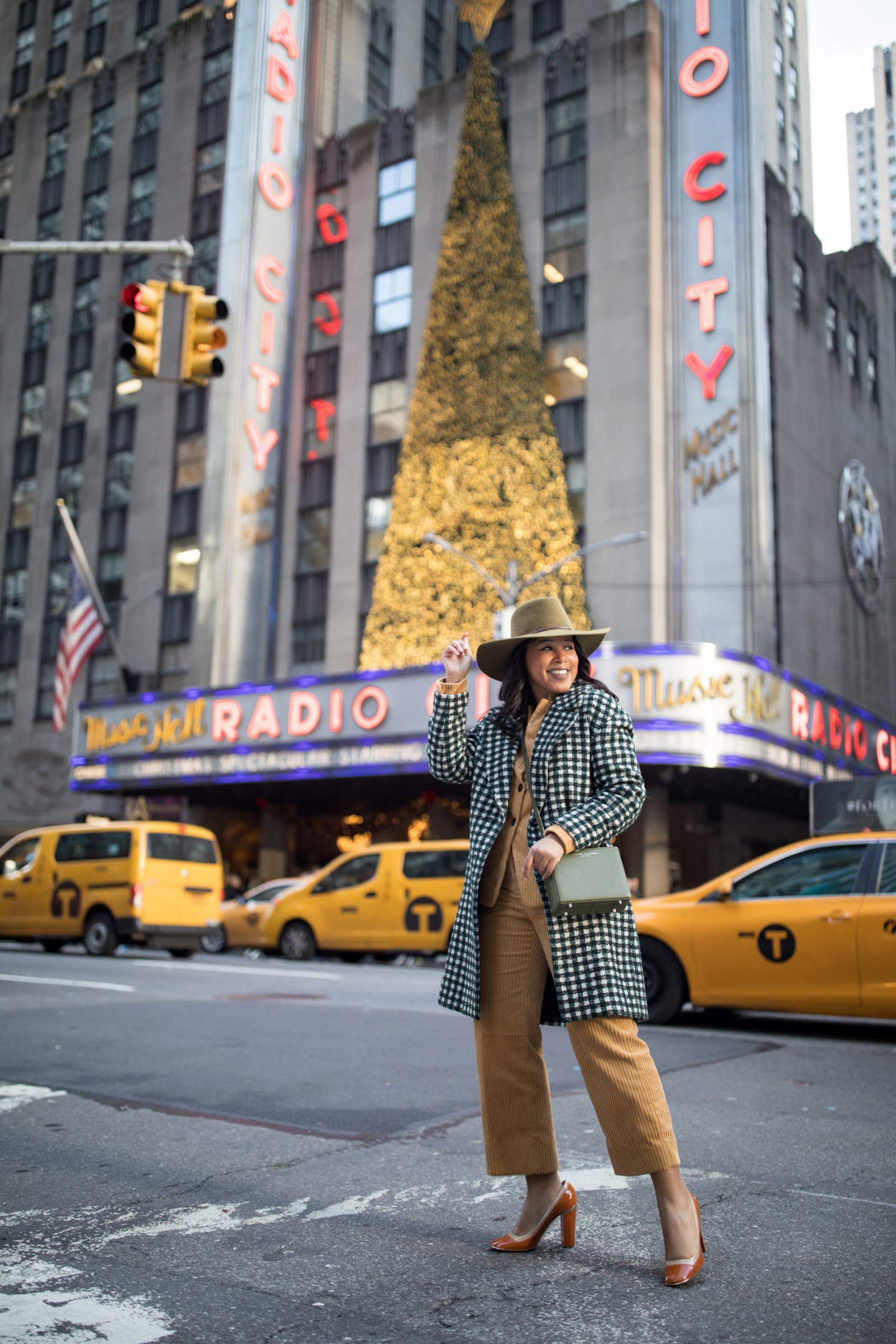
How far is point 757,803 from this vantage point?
1379 inches

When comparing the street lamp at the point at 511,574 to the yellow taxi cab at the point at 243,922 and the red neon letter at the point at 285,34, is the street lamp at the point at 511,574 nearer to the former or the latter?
the yellow taxi cab at the point at 243,922

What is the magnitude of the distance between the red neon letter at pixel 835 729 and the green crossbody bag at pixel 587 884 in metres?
27.8

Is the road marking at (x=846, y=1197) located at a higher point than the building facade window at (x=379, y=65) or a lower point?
lower

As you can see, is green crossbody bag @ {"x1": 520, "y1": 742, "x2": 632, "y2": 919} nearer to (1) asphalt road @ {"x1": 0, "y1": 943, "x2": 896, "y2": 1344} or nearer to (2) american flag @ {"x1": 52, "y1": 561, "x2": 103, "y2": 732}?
(1) asphalt road @ {"x1": 0, "y1": 943, "x2": 896, "y2": 1344}

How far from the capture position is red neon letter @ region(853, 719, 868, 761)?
102 ft

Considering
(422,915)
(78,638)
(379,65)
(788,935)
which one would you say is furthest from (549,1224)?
(379,65)

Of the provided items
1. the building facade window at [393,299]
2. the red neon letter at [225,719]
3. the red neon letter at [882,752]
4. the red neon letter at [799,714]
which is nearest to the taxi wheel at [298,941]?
the red neon letter at [225,719]

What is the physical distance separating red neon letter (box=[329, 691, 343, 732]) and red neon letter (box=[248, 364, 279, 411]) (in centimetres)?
999

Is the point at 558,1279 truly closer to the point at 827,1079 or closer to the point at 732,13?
the point at 827,1079

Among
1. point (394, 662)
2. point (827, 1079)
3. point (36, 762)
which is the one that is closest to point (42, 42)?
point (36, 762)

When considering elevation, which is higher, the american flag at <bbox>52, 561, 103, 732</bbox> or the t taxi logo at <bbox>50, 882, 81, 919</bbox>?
the american flag at <bbox>52, 561, 103, 732</bbox>

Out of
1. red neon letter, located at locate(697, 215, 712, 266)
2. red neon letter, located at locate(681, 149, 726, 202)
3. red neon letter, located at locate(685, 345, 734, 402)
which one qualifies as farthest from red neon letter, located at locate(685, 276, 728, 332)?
red neon letter, located at locate(681, 149, 726, 202)

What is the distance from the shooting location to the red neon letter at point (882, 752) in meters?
32.6

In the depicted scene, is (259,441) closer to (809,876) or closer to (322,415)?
(322,415)
